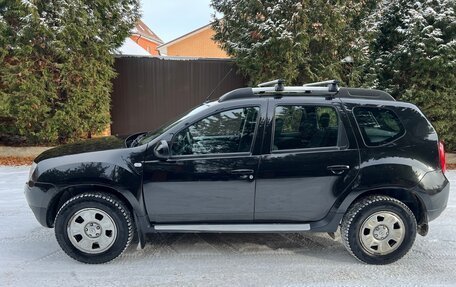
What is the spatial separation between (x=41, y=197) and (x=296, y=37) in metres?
6.09

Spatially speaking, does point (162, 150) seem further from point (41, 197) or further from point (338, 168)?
point (338, 168)

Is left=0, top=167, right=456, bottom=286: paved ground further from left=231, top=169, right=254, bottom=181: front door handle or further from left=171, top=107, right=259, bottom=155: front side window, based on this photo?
left=171, top=107, right=259, bottom=155: front side window

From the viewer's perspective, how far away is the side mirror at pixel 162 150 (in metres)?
3.29

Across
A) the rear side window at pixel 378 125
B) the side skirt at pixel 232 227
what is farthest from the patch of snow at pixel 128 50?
the rear side window at pixel 378 125

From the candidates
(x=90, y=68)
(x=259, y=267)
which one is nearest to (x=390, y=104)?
(x=259, y=267)

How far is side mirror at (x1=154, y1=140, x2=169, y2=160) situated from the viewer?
3.29 meters

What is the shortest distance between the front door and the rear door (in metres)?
0.15

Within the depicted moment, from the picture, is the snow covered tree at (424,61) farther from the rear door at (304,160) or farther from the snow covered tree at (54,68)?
the snow covered tree at (54,68)

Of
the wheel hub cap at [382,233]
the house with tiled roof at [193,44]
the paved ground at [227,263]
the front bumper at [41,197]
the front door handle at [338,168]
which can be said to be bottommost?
the paved ground at [227,263]

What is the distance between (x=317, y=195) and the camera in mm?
3383

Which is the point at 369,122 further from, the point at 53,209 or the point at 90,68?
the point at 90,68

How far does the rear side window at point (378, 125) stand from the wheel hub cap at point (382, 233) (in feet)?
2.36

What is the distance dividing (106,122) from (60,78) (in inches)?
55.4

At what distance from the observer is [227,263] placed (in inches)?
135
